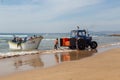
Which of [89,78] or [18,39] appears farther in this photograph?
[18,39]

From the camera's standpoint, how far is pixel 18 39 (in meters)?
38.8

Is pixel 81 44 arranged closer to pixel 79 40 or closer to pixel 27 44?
pixel 79 40

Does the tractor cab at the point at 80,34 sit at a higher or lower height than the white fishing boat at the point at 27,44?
higher

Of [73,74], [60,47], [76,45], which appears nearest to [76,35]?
[76,45]

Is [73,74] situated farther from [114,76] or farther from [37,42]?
[37,42]

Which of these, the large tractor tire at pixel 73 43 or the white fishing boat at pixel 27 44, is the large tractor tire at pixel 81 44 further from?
the white fishing boat at pixel 27 44

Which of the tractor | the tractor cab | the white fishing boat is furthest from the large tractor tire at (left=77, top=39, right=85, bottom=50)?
the white fishing boat

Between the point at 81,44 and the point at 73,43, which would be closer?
the point at 81,44

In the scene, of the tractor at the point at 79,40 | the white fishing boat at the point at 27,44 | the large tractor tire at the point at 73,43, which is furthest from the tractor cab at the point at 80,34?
the white fishing boat at the point at 27,44

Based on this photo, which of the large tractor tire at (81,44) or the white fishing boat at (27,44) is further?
the white fishing boat at (27,44)

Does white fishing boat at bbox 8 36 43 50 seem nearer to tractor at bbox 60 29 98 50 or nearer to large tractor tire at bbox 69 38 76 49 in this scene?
tractor at bbox 60 29 98 50

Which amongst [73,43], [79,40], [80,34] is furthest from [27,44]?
[79,40]

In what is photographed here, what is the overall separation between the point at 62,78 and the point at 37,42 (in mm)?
27593

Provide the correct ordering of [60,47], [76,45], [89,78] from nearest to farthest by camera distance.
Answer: [89,78] → [76,45] → [60,47]
